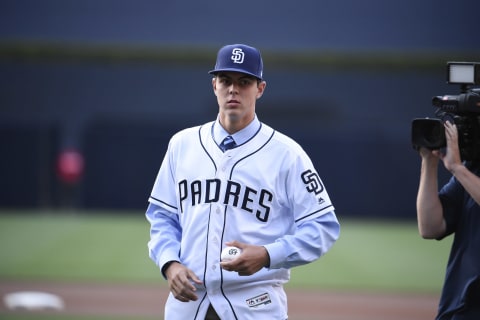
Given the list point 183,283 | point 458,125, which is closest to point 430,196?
point 458,125

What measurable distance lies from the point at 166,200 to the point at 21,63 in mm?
23570

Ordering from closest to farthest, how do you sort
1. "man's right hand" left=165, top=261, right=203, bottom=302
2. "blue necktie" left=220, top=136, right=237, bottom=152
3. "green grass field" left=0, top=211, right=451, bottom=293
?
"man's right hand" left=165, top=261, right=203, bottom=302
"blue necktie" left=220, top=136, right=237, bottom=152
"green grass field" left=0, top=211, right=451, bottom=293

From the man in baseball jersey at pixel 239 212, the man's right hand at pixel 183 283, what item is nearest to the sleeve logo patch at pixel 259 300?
the man in baseball jersey at pixel 239 212

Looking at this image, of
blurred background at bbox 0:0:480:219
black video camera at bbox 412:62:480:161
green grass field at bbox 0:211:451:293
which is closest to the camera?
black video camera at bbox 412:62:480:161

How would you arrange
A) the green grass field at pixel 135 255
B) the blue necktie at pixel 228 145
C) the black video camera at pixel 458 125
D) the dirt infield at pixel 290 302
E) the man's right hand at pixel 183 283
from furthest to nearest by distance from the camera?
the green grass field at pixel 135 255
the dirt infield at pixel 290 302
the blue necktie at pixel 228 145
the black video camera at pixel 458 125
the man's right hand at pixel 183 283

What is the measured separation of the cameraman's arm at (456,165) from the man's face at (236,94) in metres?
0.98

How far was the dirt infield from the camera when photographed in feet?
32.9

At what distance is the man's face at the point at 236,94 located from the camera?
14.3 ft

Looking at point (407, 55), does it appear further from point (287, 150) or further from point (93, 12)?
point (287, 150)

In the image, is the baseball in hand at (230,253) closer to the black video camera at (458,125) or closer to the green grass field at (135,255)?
the black video camera at (458,125)

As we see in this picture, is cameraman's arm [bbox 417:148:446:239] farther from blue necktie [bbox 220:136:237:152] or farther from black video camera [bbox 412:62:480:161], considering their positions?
blue necktie [bbox 220:136:237:152]

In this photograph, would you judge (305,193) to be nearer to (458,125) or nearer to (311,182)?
(311,182)

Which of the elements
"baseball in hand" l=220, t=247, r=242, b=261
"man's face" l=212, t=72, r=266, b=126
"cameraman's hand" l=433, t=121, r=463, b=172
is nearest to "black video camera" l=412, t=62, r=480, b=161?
"cameraman's hand" l=433, t=121, r=463, b=172

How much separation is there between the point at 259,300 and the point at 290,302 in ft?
22.6
